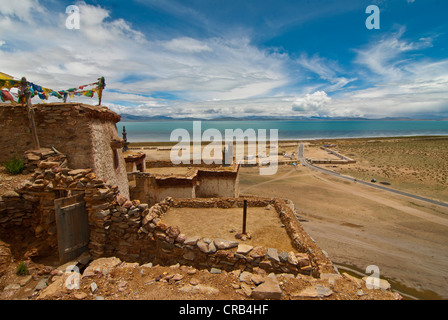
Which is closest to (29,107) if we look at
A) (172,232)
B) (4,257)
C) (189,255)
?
(4,257)

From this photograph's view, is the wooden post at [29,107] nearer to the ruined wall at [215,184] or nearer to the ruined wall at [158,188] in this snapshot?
the ruined wall at [158,188]

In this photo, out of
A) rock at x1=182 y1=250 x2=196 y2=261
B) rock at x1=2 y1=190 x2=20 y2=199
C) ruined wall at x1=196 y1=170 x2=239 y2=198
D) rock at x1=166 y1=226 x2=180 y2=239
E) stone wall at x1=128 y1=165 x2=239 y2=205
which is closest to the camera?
rock at x1=182 y1=250 x2=196 y2=261

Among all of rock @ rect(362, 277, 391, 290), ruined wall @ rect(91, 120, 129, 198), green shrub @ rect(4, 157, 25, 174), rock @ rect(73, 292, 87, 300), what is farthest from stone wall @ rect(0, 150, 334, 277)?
rock @ rect(73, 292, 87, 300)

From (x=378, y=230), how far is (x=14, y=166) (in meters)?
25.6

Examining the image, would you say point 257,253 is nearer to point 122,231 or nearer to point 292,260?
point 292,260

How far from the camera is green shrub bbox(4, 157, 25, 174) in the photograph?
855 centimetres

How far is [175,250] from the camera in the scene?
23.6 ft

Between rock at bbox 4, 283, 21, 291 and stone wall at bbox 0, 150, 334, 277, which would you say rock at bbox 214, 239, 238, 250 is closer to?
stone wall at bbox 0, 150, 334, 277

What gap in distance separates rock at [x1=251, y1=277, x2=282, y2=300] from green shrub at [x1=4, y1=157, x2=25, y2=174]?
10224mm

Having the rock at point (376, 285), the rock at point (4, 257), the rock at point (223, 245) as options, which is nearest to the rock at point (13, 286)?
the rock at point (4, 257)

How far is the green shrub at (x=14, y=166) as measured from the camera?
8555mm

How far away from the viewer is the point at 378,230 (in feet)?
62.1
